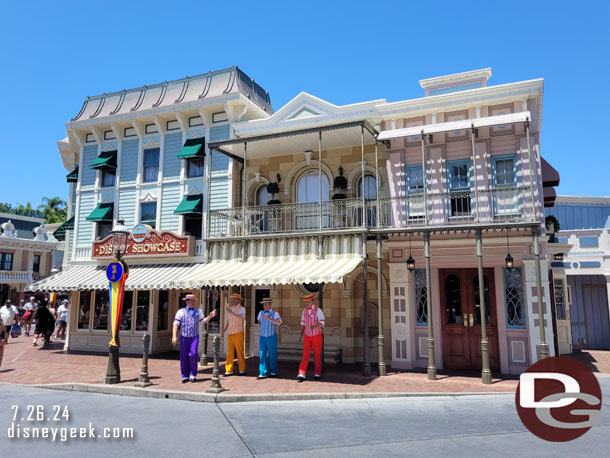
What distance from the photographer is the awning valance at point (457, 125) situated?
11.0 meters

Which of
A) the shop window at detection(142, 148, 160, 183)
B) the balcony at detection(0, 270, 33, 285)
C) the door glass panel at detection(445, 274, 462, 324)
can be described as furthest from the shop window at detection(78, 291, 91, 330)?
the balcony at detection(0, 270, 33, 285)

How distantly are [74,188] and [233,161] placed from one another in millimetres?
9409

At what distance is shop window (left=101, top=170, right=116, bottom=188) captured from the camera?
18.0 metres

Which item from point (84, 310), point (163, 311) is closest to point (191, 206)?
point (163, 311)

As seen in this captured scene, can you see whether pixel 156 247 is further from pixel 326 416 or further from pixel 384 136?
pixel 326 416

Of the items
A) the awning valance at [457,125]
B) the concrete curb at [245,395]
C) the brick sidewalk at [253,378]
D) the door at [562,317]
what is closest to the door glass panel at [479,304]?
the brick sidewalk at [253,378]

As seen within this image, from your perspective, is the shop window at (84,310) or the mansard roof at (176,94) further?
the shop window at (84,310)

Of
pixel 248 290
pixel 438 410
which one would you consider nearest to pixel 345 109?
pixel 248 290

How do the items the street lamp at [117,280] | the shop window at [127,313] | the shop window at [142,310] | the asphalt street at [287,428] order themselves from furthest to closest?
the shop window at [127,313] < the shop window at [142,310] < the street lamp at [117,280] < the asphalt street at [287,428]

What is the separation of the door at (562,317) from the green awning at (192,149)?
1363cm

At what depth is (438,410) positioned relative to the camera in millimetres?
7723

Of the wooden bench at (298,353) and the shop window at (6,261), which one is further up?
the shop window at (6,261)

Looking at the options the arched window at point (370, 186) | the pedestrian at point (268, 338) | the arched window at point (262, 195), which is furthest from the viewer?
the arched window at point (262, 195)

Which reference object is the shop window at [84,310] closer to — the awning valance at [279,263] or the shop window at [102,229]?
the shop window at [102,229]
